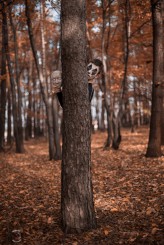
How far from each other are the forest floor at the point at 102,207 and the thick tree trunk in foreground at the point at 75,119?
1.65ft

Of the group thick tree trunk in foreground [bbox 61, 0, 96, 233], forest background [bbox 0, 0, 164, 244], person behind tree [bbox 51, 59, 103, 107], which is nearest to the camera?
thick tree trunk in foreground [bbox 61, 0, 96, 233]

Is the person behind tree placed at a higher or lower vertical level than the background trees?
lower

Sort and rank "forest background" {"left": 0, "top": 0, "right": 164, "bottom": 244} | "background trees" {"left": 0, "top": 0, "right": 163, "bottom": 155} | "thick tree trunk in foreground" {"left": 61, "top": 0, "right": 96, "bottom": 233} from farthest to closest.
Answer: "background trees" {"left": 0, "top": 0, "right": 163, "bottom": 155} → "forest background" {"left": 0, "top": 0, "right": 164, "bottom": 244} → "thick tree trunk in foreground" {"left": 61, "top": 0, "right": 96, "bottom": 233}

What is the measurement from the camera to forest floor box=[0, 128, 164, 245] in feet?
14.4

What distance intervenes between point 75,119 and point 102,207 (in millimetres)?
2421

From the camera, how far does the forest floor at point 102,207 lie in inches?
172

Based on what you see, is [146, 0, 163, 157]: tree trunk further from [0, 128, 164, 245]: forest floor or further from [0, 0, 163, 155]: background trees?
[0, 0, 163, 155]: background trees

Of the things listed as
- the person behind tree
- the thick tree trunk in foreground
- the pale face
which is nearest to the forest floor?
the thick tree trunk in foreground

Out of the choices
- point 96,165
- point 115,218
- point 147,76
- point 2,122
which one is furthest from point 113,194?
point 147,76

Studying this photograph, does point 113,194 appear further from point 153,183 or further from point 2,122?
point 2,122

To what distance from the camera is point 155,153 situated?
32.1 feet

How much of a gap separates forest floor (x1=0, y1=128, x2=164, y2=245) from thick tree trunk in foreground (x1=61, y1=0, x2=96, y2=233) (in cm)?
50

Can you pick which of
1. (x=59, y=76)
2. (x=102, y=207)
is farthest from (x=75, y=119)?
(x=102, y=207)

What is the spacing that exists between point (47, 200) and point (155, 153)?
5051 mm
